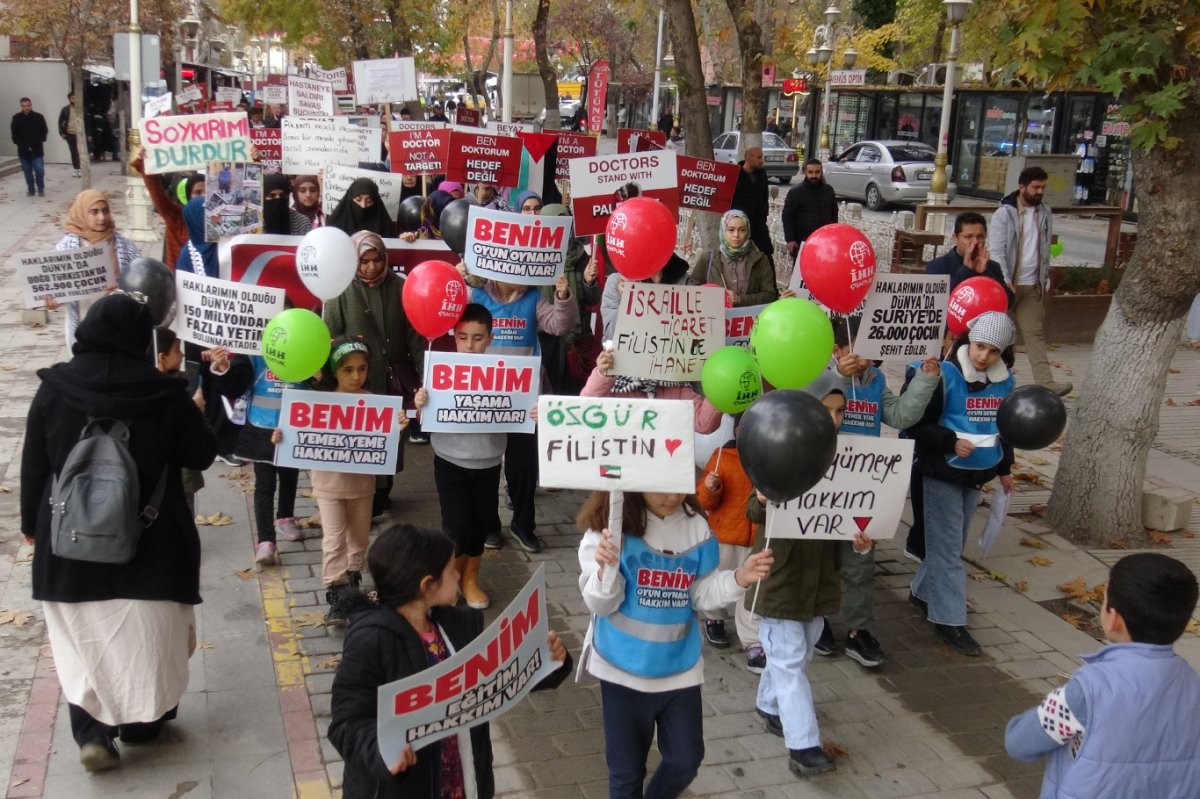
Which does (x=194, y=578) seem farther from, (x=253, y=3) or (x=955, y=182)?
(x=955, y=182)

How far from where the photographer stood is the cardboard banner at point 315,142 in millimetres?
Answer: 10164

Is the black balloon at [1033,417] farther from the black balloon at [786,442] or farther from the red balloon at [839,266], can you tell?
the black balloon at [786,442]

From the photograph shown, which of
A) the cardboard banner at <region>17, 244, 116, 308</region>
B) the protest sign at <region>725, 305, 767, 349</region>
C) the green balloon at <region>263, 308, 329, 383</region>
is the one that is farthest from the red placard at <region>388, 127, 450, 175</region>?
the green balloon at <region>263, 308, 329, 383</region>

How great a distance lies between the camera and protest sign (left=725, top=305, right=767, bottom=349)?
6.90 meters

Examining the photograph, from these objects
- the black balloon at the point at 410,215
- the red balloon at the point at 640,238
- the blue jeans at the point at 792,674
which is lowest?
the blue jeans at the point at 792,674

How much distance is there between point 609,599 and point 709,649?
235 cm

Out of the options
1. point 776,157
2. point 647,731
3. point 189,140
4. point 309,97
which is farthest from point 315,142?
point 776,157

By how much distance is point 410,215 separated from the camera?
11117 millimetres

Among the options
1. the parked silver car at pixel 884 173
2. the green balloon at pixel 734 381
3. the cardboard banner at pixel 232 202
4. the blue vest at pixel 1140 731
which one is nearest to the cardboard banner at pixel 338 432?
the green balloon at pixel 734 381

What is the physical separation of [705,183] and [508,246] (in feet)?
11.5

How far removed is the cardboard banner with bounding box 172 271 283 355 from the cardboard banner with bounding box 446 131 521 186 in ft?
13.2

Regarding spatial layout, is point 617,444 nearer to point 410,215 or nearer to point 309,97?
point 410,215

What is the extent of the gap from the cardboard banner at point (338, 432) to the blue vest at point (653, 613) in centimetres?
241

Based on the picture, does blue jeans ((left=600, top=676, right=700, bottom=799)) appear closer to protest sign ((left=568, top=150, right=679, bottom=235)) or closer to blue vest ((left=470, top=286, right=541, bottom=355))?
blue vest ((left=470, top=286, right=541, bottom=355))
